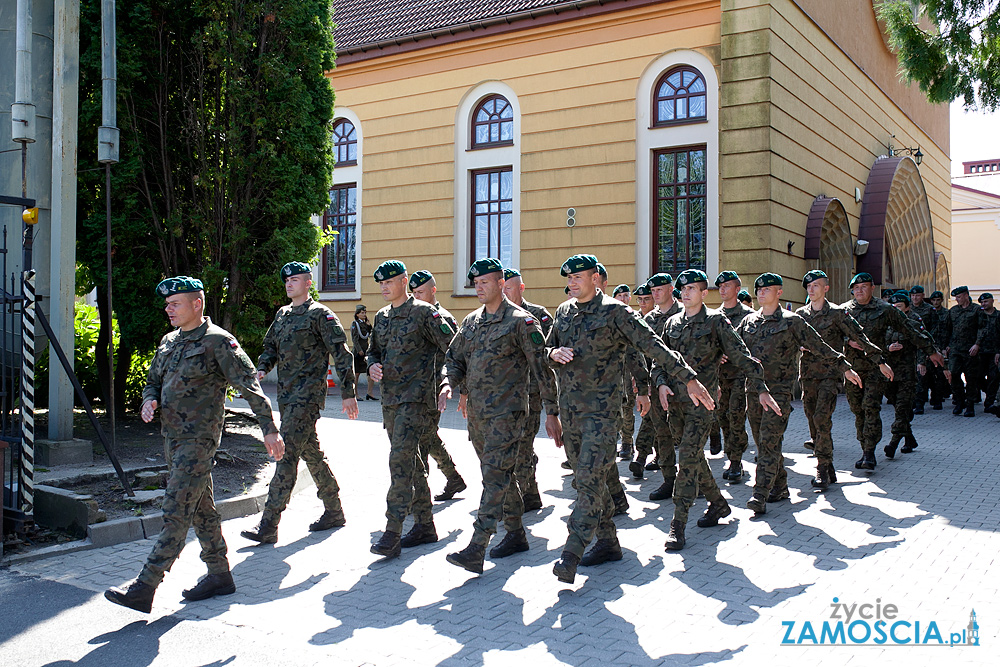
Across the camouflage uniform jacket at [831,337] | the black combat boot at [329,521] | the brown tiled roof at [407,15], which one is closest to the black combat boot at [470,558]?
the black combat boot at [329,521]

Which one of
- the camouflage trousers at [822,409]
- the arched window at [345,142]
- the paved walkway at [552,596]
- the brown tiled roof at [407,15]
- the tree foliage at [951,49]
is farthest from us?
the arched window at [345,142]

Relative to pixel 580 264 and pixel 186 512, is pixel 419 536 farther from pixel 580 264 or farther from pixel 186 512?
pixel 580 264

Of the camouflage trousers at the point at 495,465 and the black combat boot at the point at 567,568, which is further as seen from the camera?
the camouflage trousers at the point at 495,465

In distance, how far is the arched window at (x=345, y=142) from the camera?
21406 mm

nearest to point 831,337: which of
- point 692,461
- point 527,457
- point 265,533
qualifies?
point 692,461

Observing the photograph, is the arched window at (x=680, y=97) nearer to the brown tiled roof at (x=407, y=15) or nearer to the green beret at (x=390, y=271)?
the brown tiled roof at (x=407, y=15)

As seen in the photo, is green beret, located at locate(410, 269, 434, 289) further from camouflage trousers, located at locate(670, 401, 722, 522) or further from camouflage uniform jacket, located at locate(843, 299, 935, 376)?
camouflage uniform jacket, located at locate(843, 299, 935, 376)

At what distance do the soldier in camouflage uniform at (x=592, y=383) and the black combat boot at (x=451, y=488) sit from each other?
247 centimetres

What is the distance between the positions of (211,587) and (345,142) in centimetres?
1765

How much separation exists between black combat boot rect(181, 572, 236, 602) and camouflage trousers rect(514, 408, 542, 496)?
215 centimetres

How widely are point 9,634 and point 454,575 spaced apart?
2.68m

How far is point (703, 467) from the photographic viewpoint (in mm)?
6602

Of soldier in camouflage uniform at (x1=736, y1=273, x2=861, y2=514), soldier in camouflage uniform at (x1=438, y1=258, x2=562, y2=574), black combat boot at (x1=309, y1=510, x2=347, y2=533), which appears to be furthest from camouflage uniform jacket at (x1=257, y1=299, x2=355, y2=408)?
soldier in camouflage uniform at (x1=736, y1=273, x2=861, y2=514)

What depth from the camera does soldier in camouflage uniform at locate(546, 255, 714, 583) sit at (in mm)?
5465
